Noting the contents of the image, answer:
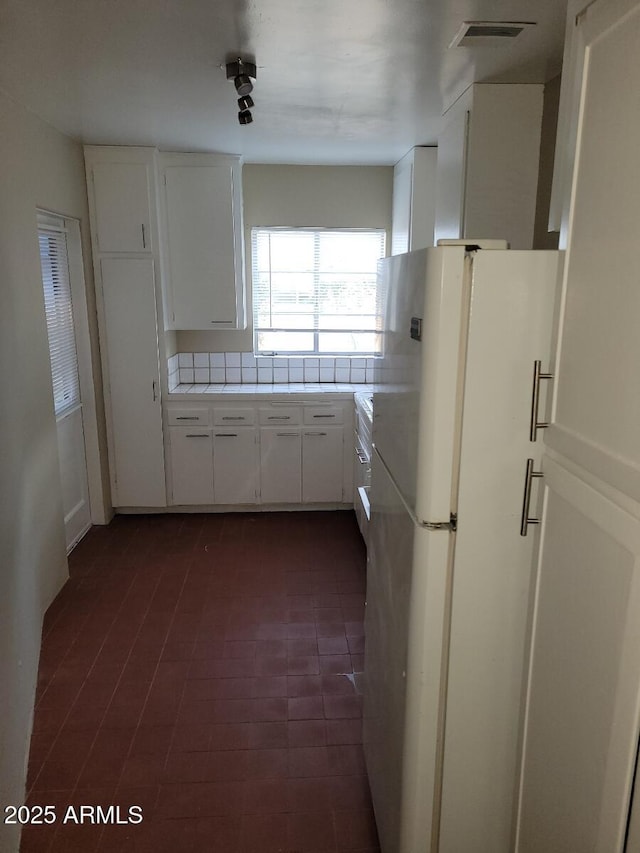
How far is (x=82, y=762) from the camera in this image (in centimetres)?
226

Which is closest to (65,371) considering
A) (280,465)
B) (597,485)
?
(280,465)

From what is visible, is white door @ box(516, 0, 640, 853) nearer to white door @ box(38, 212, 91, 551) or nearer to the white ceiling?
the white ceiling

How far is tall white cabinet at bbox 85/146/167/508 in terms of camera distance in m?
4.02

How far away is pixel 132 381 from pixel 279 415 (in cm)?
107

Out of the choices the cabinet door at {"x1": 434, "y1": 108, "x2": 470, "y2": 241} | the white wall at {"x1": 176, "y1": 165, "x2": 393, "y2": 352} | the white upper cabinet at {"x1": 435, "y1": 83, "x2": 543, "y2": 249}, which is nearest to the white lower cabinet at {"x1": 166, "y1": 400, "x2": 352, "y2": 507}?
the white wall at {"x1": 176, "y1": 165, "x2": 393, "y2": 352}

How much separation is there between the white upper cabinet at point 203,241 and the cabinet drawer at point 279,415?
68 cm

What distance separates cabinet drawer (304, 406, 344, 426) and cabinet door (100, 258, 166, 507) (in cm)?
107

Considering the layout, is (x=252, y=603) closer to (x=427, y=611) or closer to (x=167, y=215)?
(x=427, y=611)

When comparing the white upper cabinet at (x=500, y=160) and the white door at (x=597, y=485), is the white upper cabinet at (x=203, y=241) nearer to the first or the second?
the white upper cabinet at (x=500, y=160)

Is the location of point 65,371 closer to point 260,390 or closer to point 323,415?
point 260,390

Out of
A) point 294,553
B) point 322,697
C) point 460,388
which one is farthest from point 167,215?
point 460,388

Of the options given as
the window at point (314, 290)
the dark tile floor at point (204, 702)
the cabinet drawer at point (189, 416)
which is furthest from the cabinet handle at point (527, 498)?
the window at point (314, 290)

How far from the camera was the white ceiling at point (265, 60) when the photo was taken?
188cm

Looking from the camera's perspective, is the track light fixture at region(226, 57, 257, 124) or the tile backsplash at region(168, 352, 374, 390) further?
the tile backsplash at region(168, 352, 374, 390)
